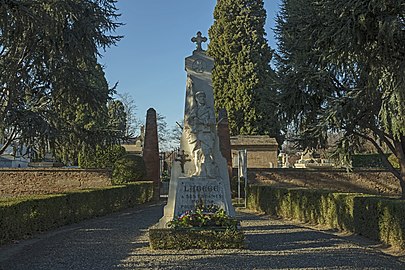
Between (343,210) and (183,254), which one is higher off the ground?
(343,210)

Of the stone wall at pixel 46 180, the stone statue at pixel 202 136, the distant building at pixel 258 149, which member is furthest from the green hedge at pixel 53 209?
the distant building at pixel 258 149

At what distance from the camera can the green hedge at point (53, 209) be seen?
9.30 metres

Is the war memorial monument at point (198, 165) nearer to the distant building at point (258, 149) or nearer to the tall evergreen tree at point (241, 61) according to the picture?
the distant building at point (258, 149)

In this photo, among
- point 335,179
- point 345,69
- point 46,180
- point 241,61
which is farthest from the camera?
point 241,61

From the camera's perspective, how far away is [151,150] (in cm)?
2483

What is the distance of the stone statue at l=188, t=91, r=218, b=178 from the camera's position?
32.0 ft

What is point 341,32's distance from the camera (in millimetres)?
7418

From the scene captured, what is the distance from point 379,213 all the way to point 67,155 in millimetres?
10389

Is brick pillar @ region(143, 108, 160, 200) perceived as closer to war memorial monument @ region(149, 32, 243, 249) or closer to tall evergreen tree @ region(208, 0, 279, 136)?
tall evergreen tree @ region(208, 0, 279, 136)

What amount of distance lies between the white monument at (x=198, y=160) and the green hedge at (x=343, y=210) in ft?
10.1

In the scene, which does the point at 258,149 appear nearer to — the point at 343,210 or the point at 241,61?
the point at 241,61

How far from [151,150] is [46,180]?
5.75m

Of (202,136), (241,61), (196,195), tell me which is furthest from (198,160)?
(241,61)

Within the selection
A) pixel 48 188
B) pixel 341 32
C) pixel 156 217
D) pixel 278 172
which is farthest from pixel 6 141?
pixel 278 172
